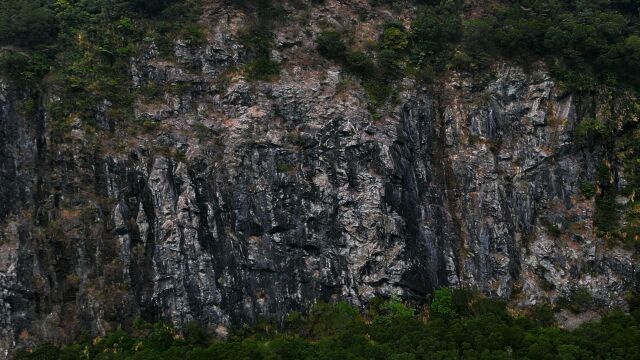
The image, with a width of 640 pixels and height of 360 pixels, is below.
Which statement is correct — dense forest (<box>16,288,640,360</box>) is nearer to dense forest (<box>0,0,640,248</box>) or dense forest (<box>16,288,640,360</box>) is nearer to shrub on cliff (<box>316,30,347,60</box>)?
dense forest (<box>0,0,640,248</box>)

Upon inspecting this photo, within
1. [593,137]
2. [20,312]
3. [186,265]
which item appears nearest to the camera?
[20,312]

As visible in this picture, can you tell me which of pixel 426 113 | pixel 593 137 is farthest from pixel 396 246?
pixel 593 137

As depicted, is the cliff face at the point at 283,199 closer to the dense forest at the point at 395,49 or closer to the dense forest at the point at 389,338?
the dense forest at the point at 395,49

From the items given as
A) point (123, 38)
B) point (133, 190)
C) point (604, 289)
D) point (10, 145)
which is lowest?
point (604, 289)

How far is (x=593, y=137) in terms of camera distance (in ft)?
172

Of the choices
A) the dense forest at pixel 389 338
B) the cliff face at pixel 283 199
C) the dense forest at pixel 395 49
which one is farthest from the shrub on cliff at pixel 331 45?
the dense forest at pixel 389 338

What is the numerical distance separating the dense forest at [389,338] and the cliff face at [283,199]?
4.76 feet

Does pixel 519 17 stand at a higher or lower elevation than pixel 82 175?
higher

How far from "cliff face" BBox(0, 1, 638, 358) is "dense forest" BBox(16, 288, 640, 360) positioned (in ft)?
4.76

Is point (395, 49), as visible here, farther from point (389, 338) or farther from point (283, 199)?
point (389, 338)

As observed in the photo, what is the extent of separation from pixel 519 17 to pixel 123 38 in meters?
30.9

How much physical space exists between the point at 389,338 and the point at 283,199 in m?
12.4

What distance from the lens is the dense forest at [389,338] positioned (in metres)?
38.9

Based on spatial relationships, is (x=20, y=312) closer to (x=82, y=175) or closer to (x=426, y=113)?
(x=82, y=175)
